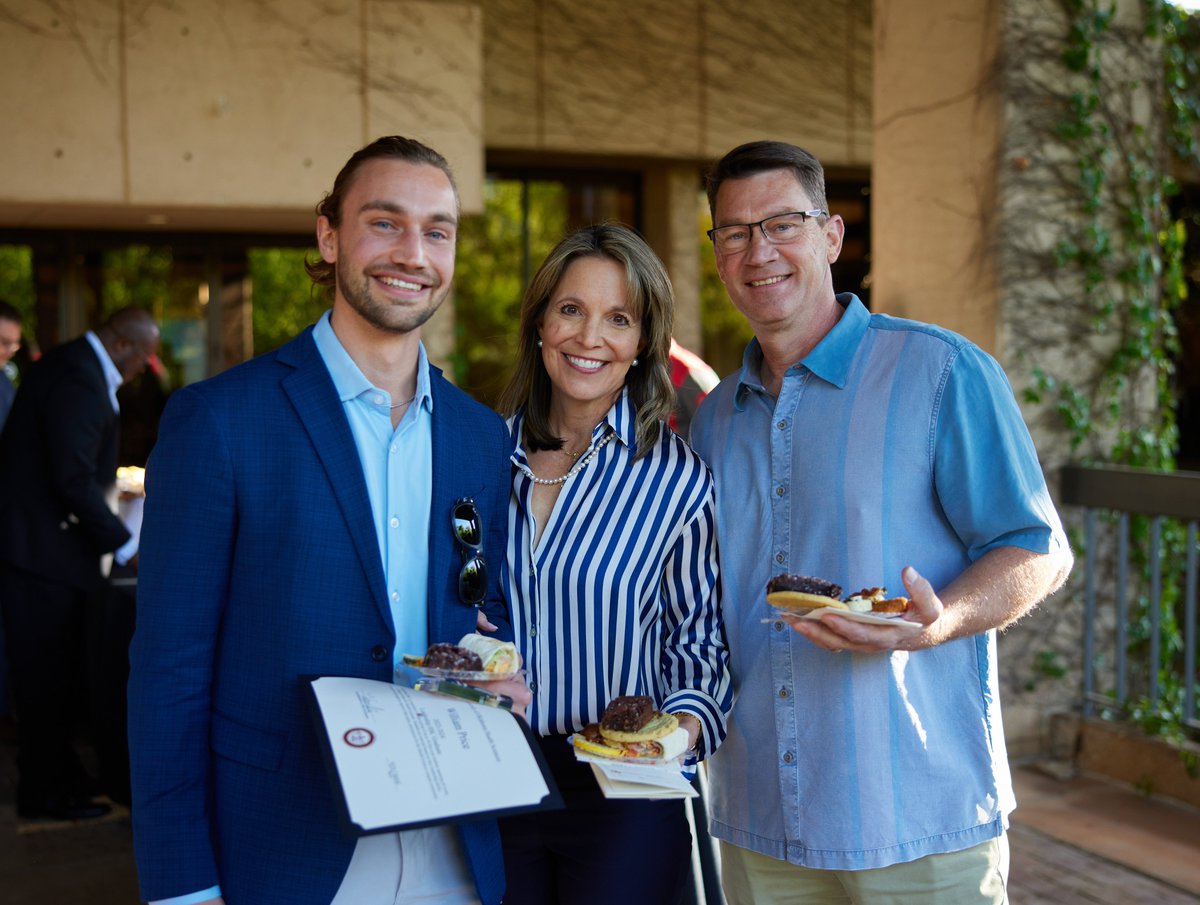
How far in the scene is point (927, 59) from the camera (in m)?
5.70

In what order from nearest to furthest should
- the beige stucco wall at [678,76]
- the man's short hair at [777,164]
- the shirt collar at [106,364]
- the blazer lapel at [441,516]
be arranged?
the blazer lapel at [441,516], the man's short hair at [777,164], the shirt collar at [106,364], the beige stucco wall at [678,76]

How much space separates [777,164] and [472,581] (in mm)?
1107

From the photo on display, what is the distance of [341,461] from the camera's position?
6.43 ft

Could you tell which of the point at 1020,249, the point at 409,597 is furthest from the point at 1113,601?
the point at 409,597

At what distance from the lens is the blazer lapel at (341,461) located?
1945 mm

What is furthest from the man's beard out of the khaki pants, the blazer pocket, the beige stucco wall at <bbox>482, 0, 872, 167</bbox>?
the beige stucco wall at <bbox>482, 0, 872, 167</bbox>

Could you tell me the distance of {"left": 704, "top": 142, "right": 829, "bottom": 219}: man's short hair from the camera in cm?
246

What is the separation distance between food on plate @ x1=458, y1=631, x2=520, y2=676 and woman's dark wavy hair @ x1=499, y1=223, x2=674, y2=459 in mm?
652

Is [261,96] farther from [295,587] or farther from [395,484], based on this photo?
[295,587]

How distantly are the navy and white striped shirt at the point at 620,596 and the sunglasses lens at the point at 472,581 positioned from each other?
12.3 inches

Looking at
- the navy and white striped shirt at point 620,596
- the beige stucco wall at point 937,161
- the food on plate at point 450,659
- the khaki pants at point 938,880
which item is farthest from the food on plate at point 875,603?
the beige stucco wall at point 937,161

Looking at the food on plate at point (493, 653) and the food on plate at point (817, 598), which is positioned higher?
the food on plate at point (817, 598)

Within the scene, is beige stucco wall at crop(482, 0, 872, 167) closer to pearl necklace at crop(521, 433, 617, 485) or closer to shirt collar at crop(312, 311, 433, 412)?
pearl necklace at crop(521, 433, 617, 485)

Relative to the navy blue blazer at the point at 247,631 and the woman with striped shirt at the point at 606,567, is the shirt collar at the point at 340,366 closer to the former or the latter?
the navy blue blazer at the point at 247,631
